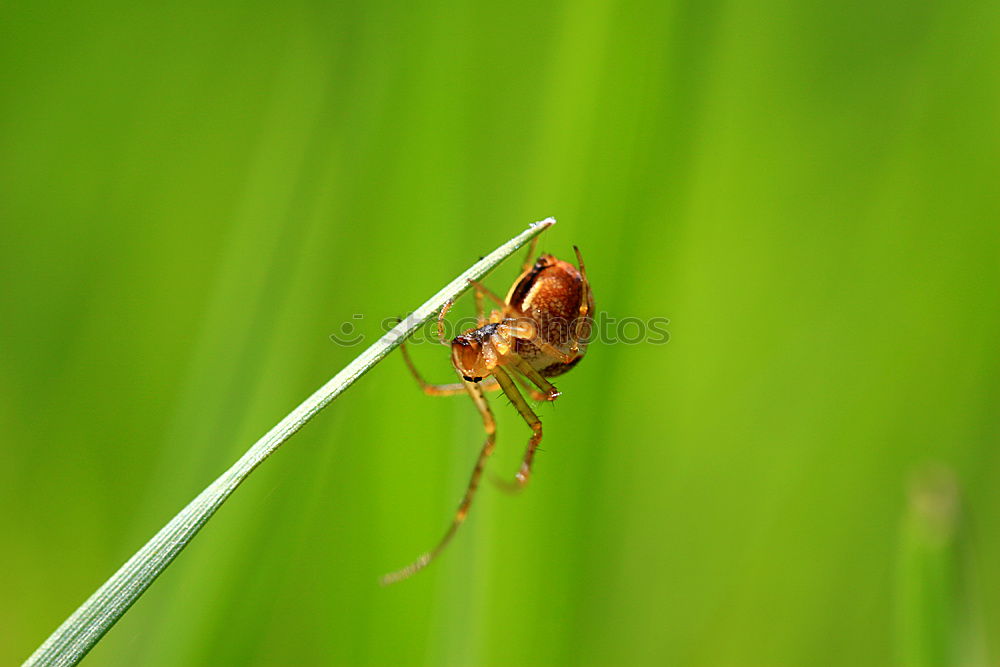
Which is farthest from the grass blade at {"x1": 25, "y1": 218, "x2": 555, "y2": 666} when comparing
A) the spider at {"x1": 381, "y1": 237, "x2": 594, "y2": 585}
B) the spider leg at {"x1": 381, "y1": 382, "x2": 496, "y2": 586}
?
the spider at {"x1": 381, "y1": 237, "x2": 594, "y2": 585}

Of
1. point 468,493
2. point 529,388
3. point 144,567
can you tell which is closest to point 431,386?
point 468,493

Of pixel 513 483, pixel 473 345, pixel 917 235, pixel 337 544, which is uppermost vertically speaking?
pixel 917 235

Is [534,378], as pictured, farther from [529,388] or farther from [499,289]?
[499,289]

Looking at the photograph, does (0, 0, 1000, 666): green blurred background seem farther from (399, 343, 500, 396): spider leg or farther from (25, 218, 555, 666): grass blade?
(25, 218, 555, 666): grass blade

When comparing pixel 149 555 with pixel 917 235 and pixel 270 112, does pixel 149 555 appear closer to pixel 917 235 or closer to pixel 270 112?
pixel 270 112

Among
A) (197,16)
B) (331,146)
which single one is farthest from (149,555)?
(197,16)

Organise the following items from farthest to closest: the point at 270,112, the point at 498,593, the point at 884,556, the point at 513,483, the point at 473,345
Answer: the point at 884,556 → the point at 270,112 → the point at 473,345 → the point at 513,483 → the point at 498,593
